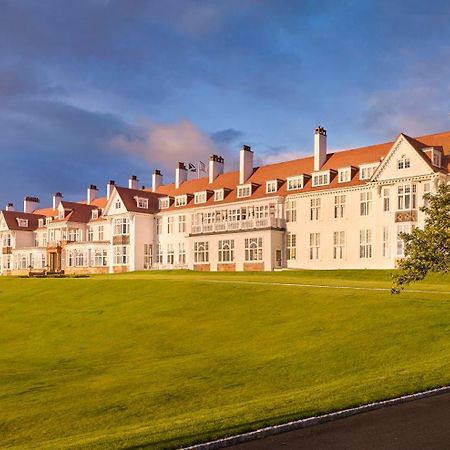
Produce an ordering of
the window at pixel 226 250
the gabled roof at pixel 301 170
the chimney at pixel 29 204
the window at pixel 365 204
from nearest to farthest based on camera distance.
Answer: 1. the window at pixel 365 204
2. the gabled roof at pixel 301 170
3. the window at pixel 226 250
4. the chimney at pixel 29 204

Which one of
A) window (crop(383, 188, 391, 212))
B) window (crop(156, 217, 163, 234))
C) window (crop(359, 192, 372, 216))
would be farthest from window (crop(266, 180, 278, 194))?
window (crop(156, 217, 163, 234))

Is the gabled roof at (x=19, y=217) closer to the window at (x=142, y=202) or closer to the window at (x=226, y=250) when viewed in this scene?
the window at (x=142, y=202)

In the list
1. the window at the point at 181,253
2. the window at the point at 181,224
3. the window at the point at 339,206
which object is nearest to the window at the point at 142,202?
the window at the point at 181,224

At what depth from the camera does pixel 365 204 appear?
5919 centimetres

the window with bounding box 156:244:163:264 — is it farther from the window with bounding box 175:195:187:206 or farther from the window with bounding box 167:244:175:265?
the window with bounding box 175:195:187:206

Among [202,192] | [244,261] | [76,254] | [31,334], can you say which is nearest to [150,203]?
[202,192]

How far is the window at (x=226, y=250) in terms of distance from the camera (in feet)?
230

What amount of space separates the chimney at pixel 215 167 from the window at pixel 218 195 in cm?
666

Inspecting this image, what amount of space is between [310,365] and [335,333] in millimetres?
5207

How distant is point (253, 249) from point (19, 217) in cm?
6488

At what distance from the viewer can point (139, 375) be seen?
21.7 metres

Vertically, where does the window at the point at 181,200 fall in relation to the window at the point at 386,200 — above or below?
above

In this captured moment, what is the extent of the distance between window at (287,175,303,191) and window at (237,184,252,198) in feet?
21.5

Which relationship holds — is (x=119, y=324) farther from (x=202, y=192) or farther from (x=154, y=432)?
(x=202, y=192)
